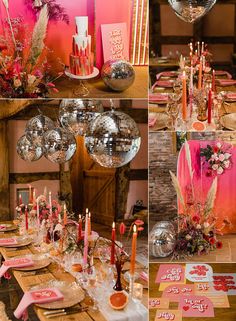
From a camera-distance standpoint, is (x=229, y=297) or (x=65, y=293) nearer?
(x=65, y=293)

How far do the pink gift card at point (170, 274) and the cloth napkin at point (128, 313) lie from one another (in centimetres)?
34

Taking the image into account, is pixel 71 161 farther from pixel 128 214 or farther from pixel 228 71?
pixel 228 71

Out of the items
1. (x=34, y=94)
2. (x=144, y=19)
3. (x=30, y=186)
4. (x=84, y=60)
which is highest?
(x=144, y=19)

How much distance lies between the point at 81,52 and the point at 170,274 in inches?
43.7

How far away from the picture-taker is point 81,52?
1.98 metres

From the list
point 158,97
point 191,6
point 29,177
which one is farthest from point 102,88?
point 191,6

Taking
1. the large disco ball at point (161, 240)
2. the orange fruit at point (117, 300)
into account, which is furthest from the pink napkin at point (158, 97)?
the orange fruit at point (117, 300)

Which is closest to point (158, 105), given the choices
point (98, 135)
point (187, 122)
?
point (187, 122)

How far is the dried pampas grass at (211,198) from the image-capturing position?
223 cm

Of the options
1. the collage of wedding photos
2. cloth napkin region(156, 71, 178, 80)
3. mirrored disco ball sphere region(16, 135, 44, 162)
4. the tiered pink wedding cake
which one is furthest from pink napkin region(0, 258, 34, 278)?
cloth napkin region(156, 71, 178, 80)

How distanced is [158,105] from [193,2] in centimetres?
73

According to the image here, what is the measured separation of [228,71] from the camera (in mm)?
2189

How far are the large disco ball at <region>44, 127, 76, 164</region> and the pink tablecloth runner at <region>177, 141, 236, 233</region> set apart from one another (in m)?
0.54

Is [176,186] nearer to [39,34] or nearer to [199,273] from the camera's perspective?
[199,273]
